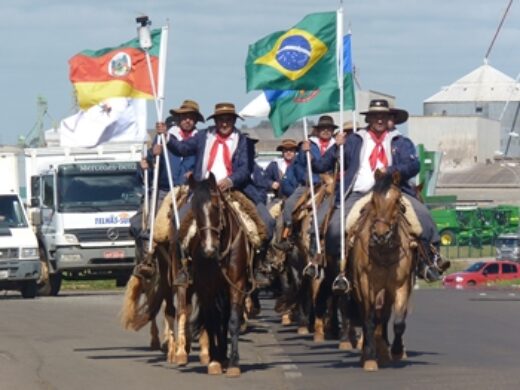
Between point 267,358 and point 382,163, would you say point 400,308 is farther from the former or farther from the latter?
point 267,358

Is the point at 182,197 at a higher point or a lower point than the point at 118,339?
higher

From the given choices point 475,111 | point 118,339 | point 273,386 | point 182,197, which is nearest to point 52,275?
point 118,339

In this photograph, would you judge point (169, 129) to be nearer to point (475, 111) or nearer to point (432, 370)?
point (432, 370)

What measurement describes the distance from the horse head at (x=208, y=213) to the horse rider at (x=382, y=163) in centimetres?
211

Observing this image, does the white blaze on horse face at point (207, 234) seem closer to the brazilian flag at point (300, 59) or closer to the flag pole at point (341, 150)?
the flag pole at point (341, 150)

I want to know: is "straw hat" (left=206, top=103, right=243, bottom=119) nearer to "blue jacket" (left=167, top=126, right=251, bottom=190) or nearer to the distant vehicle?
"blue jacket" (left=167, top=126, right=251, bottom=190)

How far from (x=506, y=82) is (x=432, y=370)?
128520 mm

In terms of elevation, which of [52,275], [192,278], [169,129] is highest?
[169,129]

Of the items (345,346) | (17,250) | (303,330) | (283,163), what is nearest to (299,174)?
(303,330)

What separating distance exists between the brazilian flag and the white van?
51.2 ft

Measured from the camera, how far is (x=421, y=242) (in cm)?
1645

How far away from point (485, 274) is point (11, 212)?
83.6 feet

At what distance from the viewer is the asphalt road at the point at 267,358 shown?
14.6m

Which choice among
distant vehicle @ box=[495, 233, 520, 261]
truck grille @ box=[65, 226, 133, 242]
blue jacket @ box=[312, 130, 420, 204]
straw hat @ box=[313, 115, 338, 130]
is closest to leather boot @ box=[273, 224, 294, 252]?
straw hat @ box=[313, 115, 338, 130]
